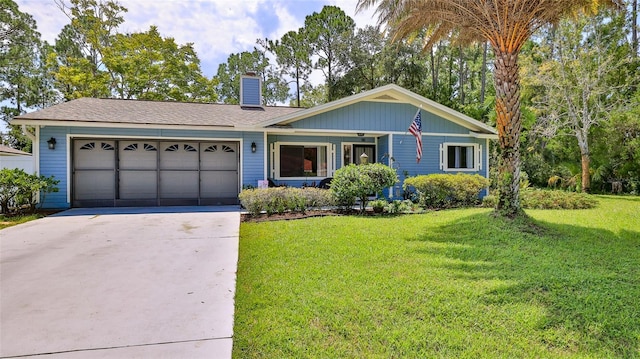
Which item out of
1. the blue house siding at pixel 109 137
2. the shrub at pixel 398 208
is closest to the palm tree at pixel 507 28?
the shrub at pixel 398 208

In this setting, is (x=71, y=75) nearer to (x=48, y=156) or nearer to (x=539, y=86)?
(x=48, y=156)

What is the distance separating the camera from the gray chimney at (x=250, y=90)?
14.5m

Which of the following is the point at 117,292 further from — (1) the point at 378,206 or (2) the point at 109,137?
(2) the point at 109,137

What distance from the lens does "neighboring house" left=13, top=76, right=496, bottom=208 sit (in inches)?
398

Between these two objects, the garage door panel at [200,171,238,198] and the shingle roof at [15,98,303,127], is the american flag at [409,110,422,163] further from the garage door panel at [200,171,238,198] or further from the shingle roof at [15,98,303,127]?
the garage door panel at [200,171,238,198]

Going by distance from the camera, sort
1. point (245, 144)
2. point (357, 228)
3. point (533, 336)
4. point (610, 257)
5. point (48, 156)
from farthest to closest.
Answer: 1. point (245, 144)
2. point (48, 156)
3. point (357, 228)
4. point (610, 257)
5. point (533, 336)

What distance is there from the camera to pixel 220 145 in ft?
37.3

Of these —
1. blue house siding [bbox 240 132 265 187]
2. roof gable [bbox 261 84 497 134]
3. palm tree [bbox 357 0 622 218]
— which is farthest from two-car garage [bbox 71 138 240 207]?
palm tree [bbox 357 0 622 218]

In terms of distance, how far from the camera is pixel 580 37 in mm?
16750

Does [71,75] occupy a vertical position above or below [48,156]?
above

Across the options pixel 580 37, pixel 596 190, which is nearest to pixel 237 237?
pixel 596 190

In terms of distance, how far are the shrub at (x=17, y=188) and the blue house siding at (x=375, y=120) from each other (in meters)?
7.23

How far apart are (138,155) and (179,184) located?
1503mm

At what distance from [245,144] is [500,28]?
7.56 meters
